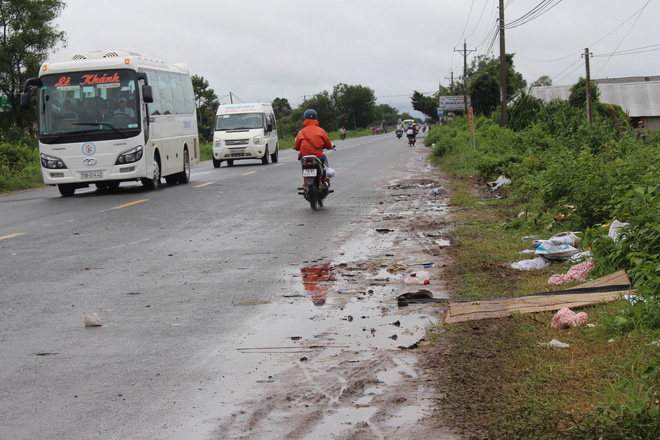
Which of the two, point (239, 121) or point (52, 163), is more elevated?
point (239, 121)

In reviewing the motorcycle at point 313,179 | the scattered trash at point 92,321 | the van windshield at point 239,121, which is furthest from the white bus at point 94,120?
the van windshield at point 239,121

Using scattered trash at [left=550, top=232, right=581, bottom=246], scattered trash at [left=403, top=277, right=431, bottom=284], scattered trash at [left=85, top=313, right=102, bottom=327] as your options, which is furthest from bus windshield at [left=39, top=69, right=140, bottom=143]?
scattered trash at [left=85, top=313, right=102, bottom=327]

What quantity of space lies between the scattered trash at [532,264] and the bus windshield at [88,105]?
11.9 metres

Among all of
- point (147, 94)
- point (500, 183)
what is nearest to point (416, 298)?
point (500, 183)

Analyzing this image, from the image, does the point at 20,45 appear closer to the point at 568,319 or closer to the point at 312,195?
the point at 312,195

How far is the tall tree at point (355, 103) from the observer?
580ft

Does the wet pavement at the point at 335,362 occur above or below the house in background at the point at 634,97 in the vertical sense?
below

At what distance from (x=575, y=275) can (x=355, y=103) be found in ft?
577

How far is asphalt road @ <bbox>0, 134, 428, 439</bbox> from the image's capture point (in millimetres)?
4027

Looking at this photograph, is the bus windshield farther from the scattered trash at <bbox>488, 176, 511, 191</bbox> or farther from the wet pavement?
the wet pavement

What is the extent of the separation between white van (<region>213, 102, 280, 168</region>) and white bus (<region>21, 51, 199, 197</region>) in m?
12.1

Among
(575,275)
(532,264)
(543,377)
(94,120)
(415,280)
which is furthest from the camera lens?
(94,120)

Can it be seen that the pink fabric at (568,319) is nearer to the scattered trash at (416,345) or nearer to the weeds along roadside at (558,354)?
the weeds along roadside at (558,354)

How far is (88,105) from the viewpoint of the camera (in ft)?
56.6
